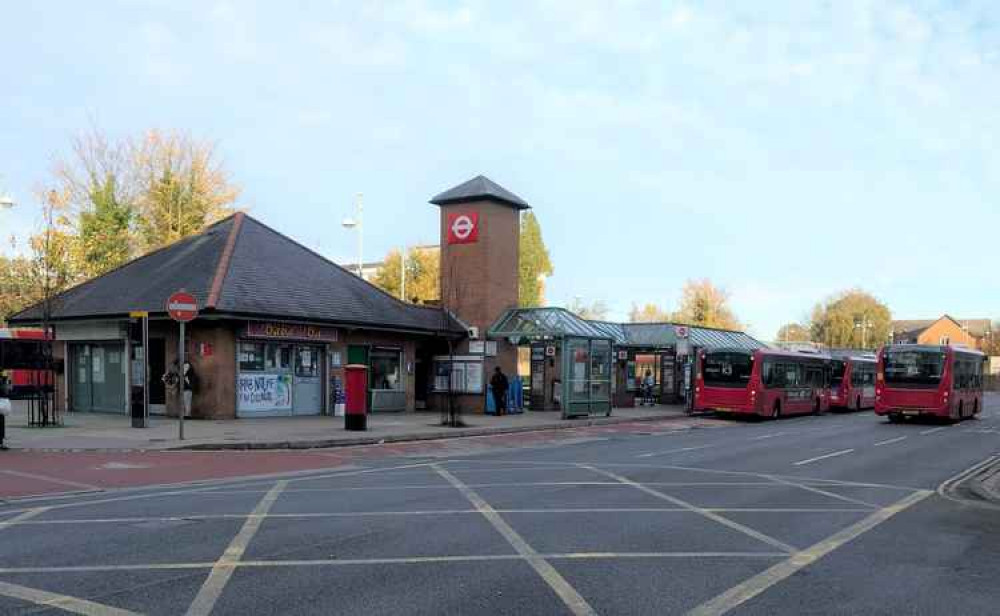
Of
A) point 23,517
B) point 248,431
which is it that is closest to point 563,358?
point 248,431

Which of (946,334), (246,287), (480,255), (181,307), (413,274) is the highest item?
(413,274)

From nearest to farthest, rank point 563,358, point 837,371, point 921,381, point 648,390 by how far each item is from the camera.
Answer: point 563,358 < point 921,381 < point 837,371 < point 648,390

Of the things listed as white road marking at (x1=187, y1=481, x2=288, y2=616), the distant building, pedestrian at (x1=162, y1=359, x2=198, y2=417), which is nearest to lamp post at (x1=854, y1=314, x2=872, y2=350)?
the distant building

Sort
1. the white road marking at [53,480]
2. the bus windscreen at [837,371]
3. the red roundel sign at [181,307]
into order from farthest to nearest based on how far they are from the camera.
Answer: the bus windscreen at [837,371] → the red roundel sign at [181,307] → the white road marking at [53,480]

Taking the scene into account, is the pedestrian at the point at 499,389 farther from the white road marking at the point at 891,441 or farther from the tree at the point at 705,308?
the tree at the point at 705,308

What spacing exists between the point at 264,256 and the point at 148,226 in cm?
1991

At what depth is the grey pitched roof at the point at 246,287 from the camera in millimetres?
23594

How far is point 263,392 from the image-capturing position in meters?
24.5

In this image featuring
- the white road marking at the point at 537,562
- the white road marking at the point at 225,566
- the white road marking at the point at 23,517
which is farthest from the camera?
the white road marking at the point at 23,517

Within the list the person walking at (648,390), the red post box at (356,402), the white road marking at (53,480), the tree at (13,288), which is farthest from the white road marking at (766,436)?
the tree at (13,288)

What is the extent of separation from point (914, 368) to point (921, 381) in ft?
1.68

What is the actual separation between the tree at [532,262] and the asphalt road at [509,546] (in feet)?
205

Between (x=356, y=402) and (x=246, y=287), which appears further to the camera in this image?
(x=246, y=287)

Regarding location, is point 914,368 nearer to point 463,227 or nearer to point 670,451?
point 670,451
